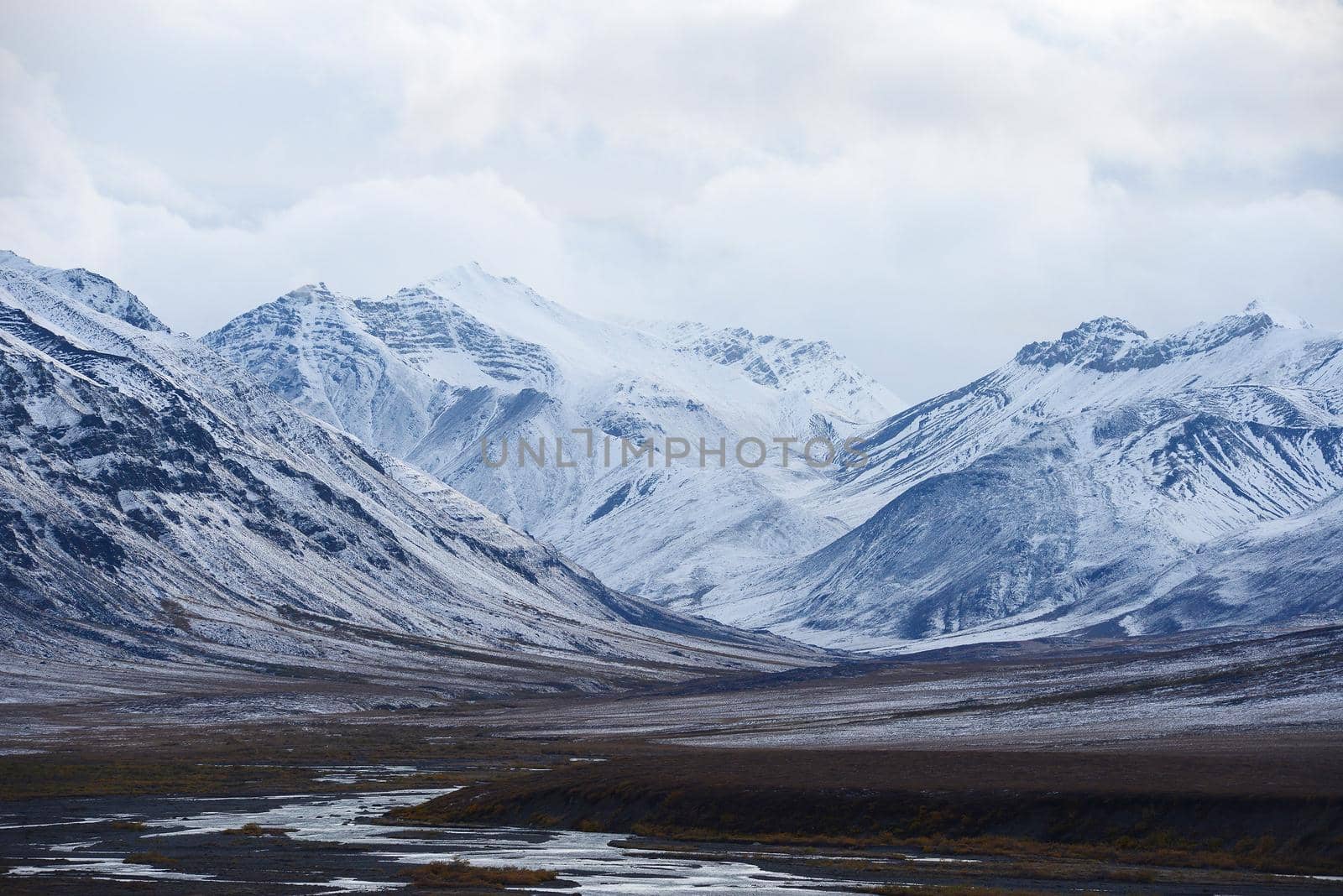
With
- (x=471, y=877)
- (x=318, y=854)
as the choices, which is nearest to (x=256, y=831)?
(x=318, y=854)

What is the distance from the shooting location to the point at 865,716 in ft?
545

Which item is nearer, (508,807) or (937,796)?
(937,796)

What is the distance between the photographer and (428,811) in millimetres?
87875

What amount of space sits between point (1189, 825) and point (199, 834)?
4440 cm

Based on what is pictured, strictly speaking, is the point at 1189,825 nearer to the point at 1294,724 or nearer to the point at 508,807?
the point at 508,807

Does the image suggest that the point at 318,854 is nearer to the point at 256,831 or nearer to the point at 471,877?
the point at 256,831

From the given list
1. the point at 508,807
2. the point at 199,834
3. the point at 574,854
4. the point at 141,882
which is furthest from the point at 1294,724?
the point at 141,882

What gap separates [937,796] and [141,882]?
3517 centimetres

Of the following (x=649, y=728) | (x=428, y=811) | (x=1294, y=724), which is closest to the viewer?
(x=428, y=811)

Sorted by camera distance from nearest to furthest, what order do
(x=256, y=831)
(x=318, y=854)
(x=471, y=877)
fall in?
(x=471, y=877)
(x=318, y=854)
(x=256, y=831)

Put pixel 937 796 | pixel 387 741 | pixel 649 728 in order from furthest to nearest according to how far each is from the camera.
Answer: pixel 649 728 → pixel 387 741 → pixel 937 796

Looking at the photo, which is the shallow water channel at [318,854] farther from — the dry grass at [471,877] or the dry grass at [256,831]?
the dry grass at [471,877]

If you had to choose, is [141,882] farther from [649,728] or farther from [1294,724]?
[649,728]

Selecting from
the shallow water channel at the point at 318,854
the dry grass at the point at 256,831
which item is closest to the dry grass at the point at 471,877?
the shallow water channel at the point at 318,854
